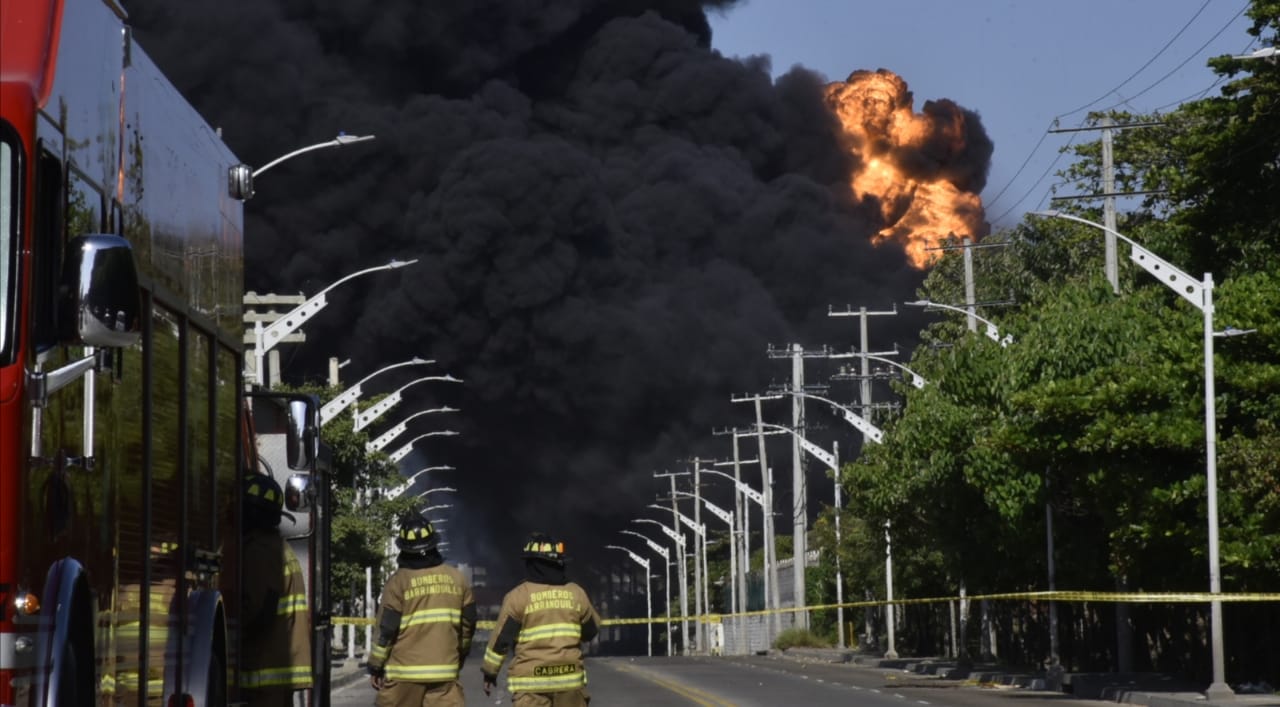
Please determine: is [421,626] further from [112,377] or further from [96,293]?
[96,293]

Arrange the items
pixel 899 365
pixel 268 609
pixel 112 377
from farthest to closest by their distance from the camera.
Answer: pixel 899 365 < pixel 268 609 < pixel 112 377

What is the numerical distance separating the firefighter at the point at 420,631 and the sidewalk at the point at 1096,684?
696 inches

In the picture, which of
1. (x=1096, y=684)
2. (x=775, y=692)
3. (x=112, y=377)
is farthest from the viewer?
(x=1096, y=684)

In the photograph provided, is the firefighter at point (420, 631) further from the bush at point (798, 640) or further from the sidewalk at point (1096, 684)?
the bush at point (798, 640)

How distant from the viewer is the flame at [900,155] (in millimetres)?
102250

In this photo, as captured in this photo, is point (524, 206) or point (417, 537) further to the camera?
point (524, 206)

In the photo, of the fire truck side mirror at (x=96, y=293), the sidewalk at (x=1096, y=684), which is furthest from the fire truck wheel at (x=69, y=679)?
the sidewalk at (x=1096, y=684)

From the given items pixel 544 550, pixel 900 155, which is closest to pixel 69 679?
pixel 544 550

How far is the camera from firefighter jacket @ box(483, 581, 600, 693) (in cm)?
1347

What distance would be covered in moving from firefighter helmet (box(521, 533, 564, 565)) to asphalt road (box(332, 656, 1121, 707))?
1788cm

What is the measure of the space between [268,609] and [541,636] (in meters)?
1.68

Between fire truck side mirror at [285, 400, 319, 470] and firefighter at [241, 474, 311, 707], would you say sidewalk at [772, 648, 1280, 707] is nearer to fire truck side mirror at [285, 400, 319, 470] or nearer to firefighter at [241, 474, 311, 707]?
fire truck side mirror at [285, 400, 319, 470]

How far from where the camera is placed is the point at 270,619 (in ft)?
42.4

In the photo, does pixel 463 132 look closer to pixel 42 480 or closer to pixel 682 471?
pixel 682 471
